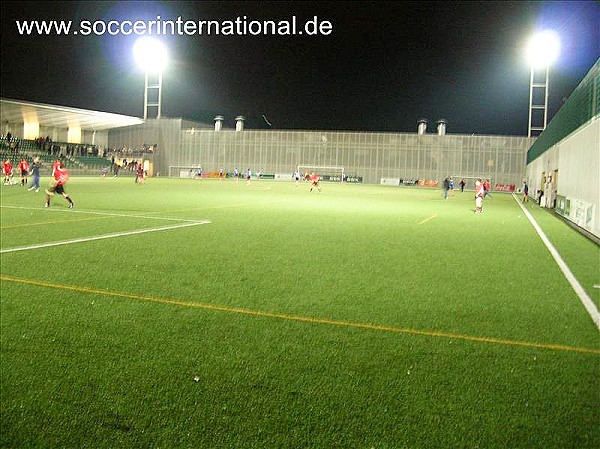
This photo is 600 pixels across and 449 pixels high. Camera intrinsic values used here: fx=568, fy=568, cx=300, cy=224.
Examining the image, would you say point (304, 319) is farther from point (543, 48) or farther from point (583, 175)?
point (543, 48)

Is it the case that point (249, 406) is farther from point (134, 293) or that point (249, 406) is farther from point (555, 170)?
point (555, 170)

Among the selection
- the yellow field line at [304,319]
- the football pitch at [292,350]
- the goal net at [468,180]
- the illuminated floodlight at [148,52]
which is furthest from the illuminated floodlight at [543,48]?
the yellow field line at [304,319]

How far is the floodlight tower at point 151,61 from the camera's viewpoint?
70.7 meters

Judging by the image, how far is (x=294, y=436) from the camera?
11.4 ft

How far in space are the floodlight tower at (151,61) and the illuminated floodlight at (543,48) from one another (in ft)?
142

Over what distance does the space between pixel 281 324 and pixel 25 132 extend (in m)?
77.3

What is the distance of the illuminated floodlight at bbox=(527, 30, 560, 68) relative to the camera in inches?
2044

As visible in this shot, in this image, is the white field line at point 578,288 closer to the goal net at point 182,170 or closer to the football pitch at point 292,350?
the football pitch at point 292,350

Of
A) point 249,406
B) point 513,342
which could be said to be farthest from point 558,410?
point 249,406

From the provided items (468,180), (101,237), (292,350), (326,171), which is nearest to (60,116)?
(326,171)

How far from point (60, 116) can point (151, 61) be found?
13.2 m

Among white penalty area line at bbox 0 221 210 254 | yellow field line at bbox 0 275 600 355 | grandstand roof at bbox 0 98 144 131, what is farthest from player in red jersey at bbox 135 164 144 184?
yellow field line at bbox 0 275 600 355

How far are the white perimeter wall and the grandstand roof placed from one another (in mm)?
53061

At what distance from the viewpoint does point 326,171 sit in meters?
85.6
